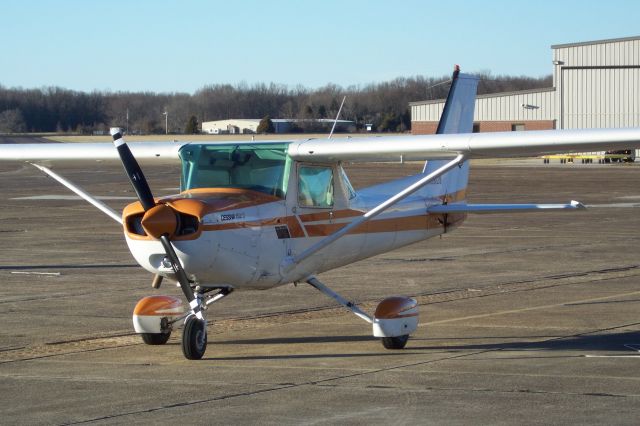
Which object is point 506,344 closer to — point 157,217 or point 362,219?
point 362,219

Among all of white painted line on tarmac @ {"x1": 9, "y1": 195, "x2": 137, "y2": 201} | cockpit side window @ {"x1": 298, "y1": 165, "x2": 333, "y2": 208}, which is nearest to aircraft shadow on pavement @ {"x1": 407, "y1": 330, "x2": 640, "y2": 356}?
cockpit side window @ {"x1": 298, "y1": 165, "x2": 333, "y2": 208}

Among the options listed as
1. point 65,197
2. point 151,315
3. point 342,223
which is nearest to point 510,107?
point 65,197

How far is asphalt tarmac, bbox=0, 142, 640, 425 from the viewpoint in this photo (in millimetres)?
7921

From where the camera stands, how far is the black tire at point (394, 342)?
412 inches

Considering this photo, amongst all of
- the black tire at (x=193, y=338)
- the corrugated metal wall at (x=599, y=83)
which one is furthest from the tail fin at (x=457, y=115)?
the corrugated metal wall at (x=599, y=83)

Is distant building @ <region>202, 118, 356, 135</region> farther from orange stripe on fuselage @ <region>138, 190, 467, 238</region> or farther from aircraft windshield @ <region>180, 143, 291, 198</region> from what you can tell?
aircraft windshield @ <region>180, 143, 291, 198</region>

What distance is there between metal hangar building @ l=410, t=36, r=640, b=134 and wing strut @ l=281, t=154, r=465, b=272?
5527cm

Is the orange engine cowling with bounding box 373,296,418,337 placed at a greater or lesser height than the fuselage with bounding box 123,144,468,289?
lesser

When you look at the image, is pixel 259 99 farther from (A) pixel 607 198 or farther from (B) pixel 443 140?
(B) pixel 443 140

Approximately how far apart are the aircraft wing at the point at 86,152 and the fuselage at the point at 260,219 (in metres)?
0.87

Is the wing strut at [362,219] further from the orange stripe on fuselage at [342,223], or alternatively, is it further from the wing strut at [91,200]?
the wing strut at [91,200]

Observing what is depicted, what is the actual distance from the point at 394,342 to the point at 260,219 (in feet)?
5.96

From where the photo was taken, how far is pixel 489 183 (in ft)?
150

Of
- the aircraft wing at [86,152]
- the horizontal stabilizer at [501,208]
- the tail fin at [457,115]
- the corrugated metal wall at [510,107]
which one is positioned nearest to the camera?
the aircraft wing at [86,152]
